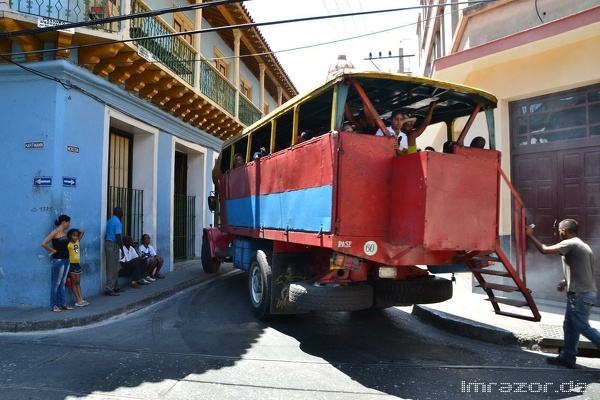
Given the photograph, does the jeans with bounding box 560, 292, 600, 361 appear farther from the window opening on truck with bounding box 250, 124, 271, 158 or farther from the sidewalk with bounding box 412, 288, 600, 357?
the window opening on truck with bounding box 250, 124, 271, 158

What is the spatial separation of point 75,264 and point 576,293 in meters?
6.92

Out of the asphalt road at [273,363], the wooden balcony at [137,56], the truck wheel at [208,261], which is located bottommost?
the asphalt road at [273,363]

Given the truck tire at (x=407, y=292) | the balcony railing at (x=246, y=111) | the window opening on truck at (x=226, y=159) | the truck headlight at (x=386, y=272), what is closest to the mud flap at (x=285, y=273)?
the truck tire at (x=407, y=292)

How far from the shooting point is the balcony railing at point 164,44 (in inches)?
333

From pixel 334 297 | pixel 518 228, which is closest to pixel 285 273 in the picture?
pixel 334 297

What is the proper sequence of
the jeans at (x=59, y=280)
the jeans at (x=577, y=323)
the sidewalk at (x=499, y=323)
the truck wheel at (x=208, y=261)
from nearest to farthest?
the jeans at (x=577, y=323) → the sidewalk at (x=499, y=323) → the jeans at (x=59, y=280) → the truck wheel at (x=208, y=261)

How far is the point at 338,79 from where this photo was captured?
169 inches

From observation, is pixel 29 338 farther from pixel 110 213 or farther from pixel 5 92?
pixel 5 92

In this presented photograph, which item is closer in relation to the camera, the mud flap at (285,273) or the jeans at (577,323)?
the jeans at (577,323)

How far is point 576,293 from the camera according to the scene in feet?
14.0

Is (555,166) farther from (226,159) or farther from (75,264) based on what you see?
(75,264)

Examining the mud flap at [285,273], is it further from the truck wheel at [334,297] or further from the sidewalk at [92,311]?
the sidewalk at [92,311]

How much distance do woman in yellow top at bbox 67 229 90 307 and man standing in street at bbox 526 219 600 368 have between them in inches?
262

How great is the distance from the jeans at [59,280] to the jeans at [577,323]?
681 centimetres
